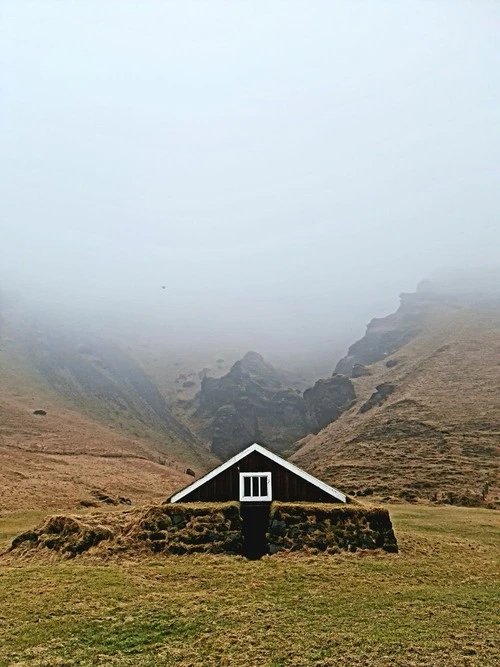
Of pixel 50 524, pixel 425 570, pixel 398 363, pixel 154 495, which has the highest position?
pixel 398 363

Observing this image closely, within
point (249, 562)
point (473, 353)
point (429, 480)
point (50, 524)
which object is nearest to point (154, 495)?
point (429, 480)

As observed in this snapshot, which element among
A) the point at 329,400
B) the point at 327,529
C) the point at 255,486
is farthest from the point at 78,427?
the point at 327,529

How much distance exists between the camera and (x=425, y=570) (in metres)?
21.7

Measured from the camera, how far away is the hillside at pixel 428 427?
63.9 metres

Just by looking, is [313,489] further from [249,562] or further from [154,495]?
[154,495]

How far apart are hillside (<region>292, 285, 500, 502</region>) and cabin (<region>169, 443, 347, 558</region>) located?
3285 cm

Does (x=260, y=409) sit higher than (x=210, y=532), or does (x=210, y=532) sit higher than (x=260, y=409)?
(x=260, y=409)

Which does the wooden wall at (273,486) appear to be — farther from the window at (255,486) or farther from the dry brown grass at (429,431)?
the dry brown grass at (429,431)

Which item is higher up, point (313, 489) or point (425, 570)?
point (313, 489)

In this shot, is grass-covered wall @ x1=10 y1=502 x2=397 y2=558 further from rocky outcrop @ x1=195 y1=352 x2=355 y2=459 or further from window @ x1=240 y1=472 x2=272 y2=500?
rocky outcrop @ x1=195 y1=352 x2=355 y2=459

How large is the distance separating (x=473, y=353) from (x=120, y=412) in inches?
3457

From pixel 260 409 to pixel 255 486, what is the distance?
14037 cm

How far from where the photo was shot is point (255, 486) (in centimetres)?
2681

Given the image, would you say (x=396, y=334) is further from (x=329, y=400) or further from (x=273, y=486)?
(x=273, y=486)
